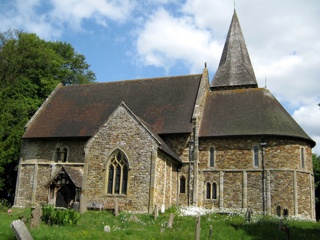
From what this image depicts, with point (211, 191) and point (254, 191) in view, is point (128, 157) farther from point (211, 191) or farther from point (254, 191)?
point (254, 191)

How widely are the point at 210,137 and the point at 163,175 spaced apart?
4.84 m

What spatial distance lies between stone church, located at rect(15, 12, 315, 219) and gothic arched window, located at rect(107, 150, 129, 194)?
6 cm

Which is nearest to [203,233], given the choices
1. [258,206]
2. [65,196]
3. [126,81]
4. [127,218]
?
[127,218]

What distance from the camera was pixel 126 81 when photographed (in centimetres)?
3244

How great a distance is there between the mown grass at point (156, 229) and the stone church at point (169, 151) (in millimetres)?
2623

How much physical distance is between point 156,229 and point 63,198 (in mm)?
10346

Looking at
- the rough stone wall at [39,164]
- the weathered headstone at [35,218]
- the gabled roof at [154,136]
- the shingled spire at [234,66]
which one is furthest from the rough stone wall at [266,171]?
the weathered headstone at [35,218]

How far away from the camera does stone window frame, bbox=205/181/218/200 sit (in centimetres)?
2528

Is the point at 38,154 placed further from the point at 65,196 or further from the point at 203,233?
the point at 203,233

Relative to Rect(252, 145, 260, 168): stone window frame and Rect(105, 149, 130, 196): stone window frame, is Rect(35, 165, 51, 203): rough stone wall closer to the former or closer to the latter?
Rect(105, 149, 130, 196): stone window frame

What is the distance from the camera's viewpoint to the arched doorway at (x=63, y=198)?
2403 cm

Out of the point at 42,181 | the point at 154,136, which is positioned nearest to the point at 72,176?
the point at 42,181

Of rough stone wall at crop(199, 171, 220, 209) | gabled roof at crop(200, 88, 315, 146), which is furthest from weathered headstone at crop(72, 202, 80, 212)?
gabled roof at crop(200, 88, 315, 146)

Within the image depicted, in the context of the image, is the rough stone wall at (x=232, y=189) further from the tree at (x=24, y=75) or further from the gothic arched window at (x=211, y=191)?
the tree at (x=24, y=75)
